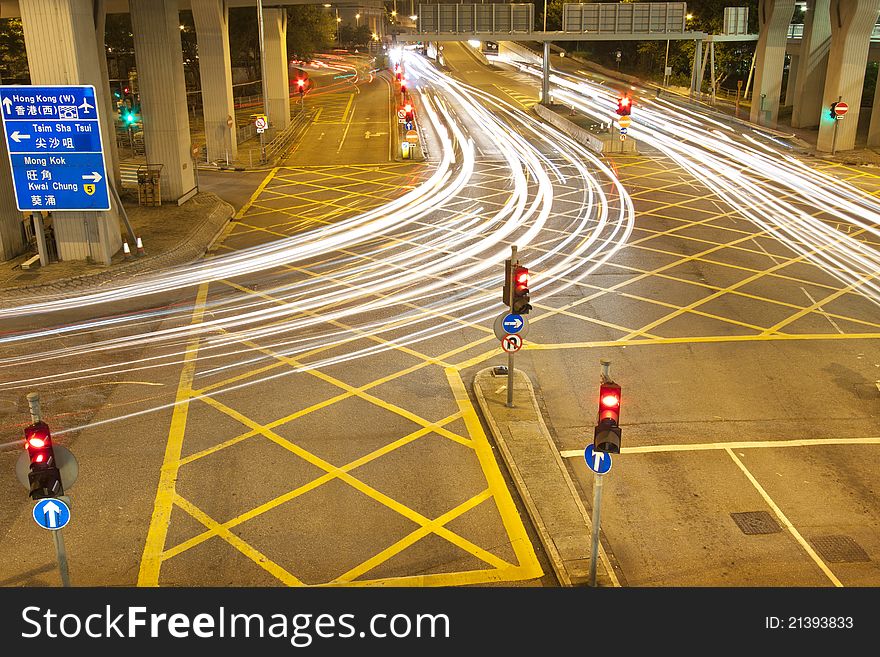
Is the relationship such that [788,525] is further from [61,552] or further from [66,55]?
[66,55]

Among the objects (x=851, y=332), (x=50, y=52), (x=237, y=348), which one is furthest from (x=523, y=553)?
(x=50, y=52)

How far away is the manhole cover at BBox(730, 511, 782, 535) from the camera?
10.3m

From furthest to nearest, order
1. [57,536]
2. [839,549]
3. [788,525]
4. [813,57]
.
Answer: [813,57] < [788,525] < [839,549] < [57,536]

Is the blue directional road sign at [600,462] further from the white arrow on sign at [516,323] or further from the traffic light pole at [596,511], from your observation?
the white arrow on sign at [516,323]

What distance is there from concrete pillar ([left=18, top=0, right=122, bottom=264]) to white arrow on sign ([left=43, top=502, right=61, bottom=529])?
15.6m

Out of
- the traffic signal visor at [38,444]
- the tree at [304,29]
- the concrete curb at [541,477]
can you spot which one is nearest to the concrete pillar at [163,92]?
the concrete curb at [541,477]

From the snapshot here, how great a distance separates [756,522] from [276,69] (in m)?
41.5

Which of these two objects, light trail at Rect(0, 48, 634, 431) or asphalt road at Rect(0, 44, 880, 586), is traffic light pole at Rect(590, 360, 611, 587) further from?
light trail at Rect(0, 48, 634, 431)

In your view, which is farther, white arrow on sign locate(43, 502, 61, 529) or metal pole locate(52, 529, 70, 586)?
metal pole locate(52, 529, 70, 586)

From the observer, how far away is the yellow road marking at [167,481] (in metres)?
9.59

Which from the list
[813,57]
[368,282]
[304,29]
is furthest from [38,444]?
[304,29]

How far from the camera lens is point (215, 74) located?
3803cm

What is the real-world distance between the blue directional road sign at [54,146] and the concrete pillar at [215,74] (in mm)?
17609

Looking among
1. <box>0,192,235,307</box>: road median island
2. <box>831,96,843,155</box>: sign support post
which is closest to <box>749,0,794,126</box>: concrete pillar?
<box>831,96,843,155</box>: sign support post
